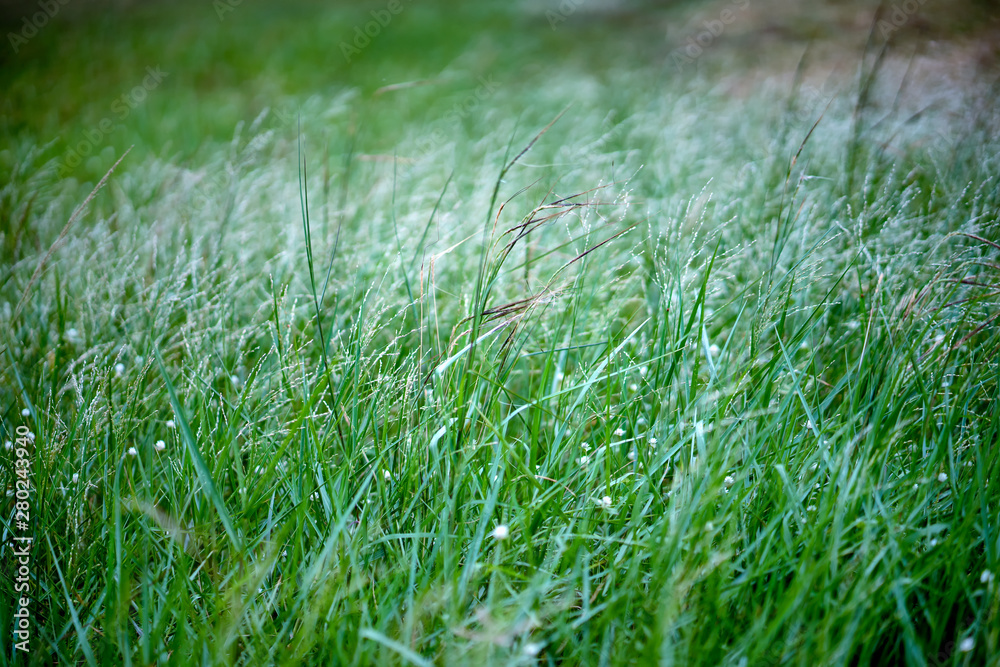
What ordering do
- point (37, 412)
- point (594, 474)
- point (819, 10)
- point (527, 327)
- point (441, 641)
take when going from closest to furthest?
point (441, 641) < point (594, 474) < point (37, 412) < point (527, 327) < point (819, 10)

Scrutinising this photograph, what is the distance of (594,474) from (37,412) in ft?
4.50

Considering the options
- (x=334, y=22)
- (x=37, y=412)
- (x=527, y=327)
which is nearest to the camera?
(x=37, y=412)

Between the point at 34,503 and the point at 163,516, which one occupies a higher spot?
the point at 34,503

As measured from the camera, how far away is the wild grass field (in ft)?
3.35

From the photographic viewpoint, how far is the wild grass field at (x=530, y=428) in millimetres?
1021

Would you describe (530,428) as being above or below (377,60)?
below

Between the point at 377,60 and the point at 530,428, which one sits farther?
the point at 377,60

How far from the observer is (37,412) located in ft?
4.53

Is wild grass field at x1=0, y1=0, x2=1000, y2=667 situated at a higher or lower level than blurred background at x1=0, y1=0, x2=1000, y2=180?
lower

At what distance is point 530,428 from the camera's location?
4.42 feet

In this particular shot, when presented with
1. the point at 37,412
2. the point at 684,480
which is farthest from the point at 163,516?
the point at 684,480

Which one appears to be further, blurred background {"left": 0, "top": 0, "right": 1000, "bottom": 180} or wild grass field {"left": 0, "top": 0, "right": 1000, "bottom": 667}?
blurred background {"left": 0, "top": 0, "right": 1000, "bottom": 180}

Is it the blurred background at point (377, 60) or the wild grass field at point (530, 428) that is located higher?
the blurred background at point (377, 60)

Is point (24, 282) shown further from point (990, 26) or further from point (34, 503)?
point (990, 26)
